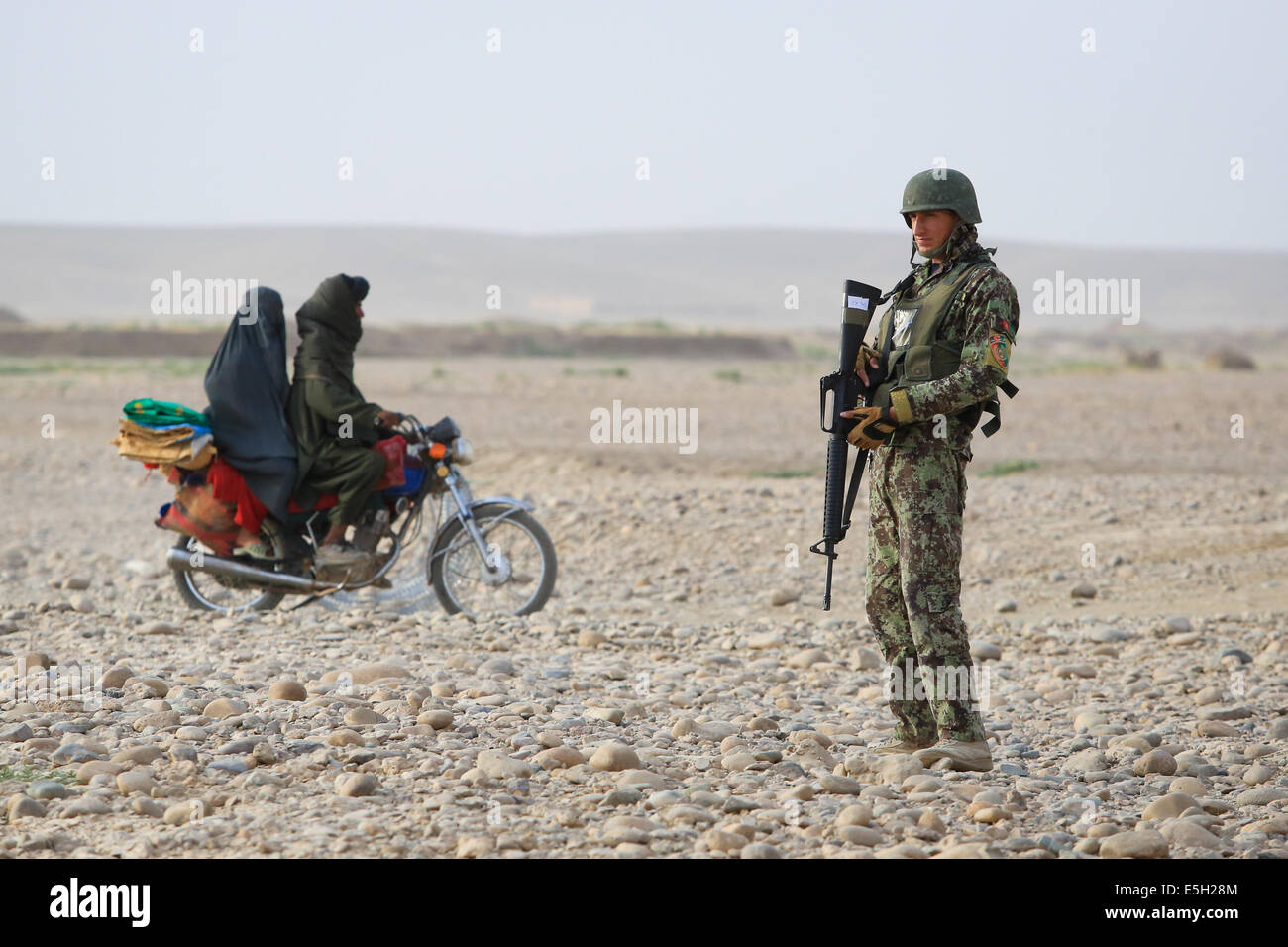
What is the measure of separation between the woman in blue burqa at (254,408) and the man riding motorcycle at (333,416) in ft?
0.35

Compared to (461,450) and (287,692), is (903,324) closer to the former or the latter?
(287,692)

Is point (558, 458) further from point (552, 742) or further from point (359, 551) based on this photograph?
point (552, 742)

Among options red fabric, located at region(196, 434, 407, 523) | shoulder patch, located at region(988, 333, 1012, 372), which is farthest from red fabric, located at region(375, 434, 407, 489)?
shoulder patch, located at region(988, 333, 1012, 372)

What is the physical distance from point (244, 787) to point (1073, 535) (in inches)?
297

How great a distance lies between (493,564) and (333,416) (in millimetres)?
1185

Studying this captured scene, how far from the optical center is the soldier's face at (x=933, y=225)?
15.3 ft

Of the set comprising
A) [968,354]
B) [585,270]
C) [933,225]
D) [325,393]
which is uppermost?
[585,270]

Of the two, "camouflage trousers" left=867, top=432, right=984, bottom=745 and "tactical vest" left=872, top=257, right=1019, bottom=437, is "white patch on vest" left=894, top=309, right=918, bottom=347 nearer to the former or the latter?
"tactical vest" left=872, top=257, right=1019, bottom=437

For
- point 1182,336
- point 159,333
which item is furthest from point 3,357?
point 1182,336

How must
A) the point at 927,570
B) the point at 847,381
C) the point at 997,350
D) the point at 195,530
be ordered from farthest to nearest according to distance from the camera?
1. the point at 195,530
2. the point at 847,381
3. the point at 927,570
4. the point at 997,350

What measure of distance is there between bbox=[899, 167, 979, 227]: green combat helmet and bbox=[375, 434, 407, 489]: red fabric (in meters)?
3.69

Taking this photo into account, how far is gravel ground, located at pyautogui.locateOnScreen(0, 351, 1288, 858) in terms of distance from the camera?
3938mm

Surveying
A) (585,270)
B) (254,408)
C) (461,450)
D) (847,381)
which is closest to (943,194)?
(847,381)

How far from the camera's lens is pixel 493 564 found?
24.8ft
